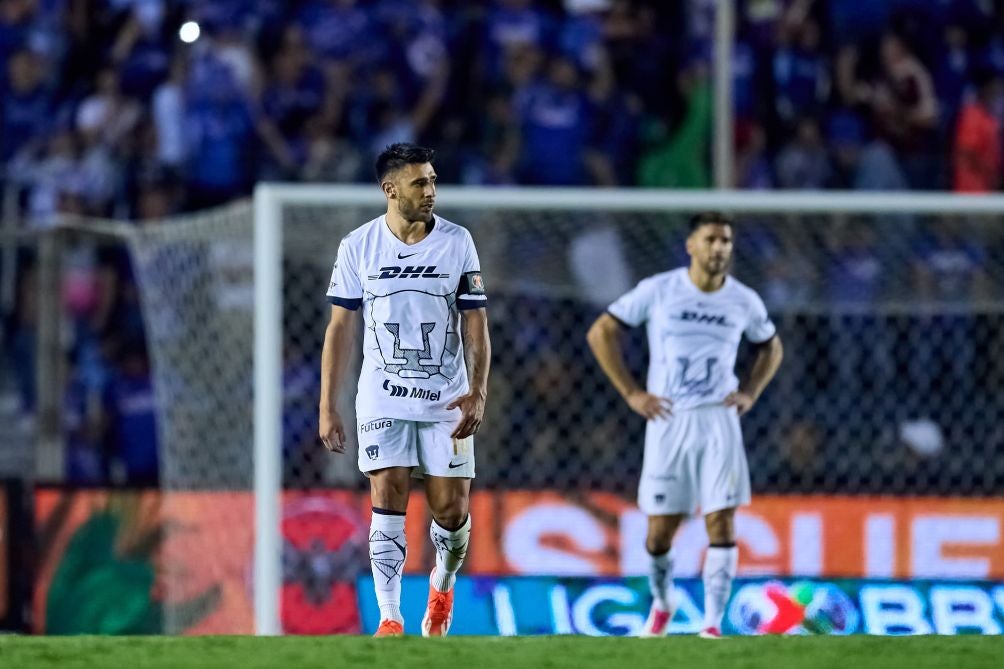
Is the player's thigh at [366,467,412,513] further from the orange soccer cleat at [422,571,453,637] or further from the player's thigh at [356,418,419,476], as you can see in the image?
the orange soccer cleat at [422,571,453,637]

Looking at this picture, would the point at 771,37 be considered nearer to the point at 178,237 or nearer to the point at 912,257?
the point at 912,257

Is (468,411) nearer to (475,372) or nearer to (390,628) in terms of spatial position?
Answer: (475,372)

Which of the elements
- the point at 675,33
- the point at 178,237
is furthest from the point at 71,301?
the point at 675,33

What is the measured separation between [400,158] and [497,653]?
6.50 ft

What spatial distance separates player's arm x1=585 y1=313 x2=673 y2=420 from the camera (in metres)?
9.59

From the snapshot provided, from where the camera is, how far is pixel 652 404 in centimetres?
959

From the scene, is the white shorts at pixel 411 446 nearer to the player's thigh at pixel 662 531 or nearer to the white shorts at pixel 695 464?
the white shorts at pixel 695 464

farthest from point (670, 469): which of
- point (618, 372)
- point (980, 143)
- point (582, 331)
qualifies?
point (980, 143)

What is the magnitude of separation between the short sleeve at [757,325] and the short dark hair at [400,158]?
275cm

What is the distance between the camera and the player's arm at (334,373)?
749cm

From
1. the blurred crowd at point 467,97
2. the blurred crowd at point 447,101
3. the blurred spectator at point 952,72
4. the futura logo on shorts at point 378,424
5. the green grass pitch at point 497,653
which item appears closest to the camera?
the green grass pitch at point 497,653

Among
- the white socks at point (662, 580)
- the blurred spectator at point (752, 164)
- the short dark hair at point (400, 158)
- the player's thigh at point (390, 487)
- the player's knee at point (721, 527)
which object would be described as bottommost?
the white socks at point (662, 580)

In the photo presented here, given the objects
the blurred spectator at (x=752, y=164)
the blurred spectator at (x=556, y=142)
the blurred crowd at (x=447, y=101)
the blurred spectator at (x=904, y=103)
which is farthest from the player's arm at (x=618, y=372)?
the blurred spectator at (x=904, y=103)

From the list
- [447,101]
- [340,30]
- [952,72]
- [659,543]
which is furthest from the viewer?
[952,72]
